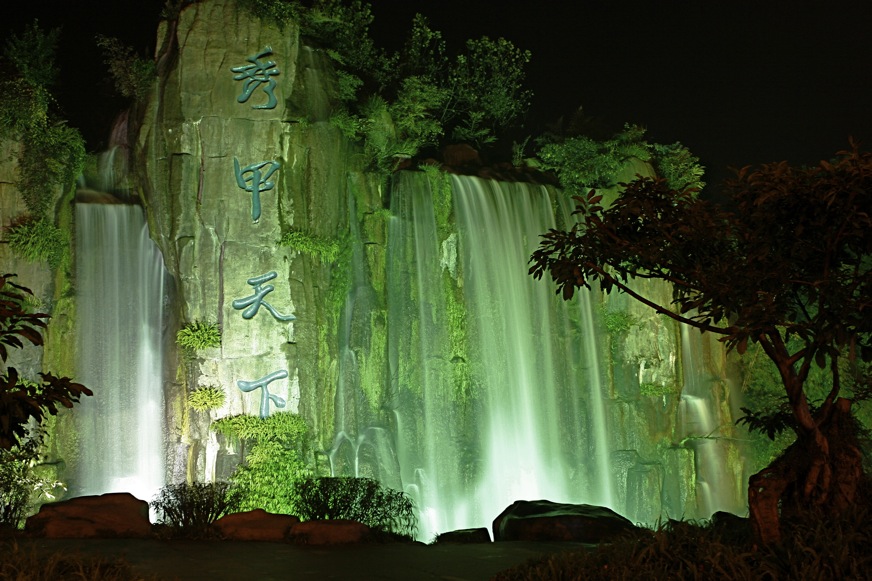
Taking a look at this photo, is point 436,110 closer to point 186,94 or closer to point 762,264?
point 186,94

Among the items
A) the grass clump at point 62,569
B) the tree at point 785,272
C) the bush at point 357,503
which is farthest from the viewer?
the bush at point 357,503

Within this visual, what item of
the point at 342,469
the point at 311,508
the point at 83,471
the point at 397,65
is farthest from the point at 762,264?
the point at 397,65

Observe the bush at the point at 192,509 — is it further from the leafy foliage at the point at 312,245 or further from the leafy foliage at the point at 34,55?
the leafy foliage at the point at 34,55

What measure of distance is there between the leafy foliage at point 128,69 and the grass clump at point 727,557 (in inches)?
533

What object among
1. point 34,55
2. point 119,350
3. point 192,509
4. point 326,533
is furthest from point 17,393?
point 34,55

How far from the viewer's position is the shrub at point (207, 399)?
1534 cm

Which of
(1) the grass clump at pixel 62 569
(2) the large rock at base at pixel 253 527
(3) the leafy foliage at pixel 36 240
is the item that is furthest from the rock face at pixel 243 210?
(1) the grass clump at pixel 62 569

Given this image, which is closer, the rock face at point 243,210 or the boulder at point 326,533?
the boulder at point 326,533

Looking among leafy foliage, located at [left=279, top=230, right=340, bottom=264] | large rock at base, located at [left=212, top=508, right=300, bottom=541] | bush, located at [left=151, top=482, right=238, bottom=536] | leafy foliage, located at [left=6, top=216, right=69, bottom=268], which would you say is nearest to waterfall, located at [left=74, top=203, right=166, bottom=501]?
leafy foliage, located at [left=6, top=216, right=69, bottom=268]

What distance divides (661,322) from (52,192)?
1364 centimetres

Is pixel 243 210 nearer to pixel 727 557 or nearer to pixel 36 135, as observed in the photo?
pixel 36 135

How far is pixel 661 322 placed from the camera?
2062cm

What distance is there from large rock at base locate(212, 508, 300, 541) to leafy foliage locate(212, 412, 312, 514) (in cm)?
428

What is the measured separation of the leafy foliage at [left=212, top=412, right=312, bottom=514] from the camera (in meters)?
14.6
